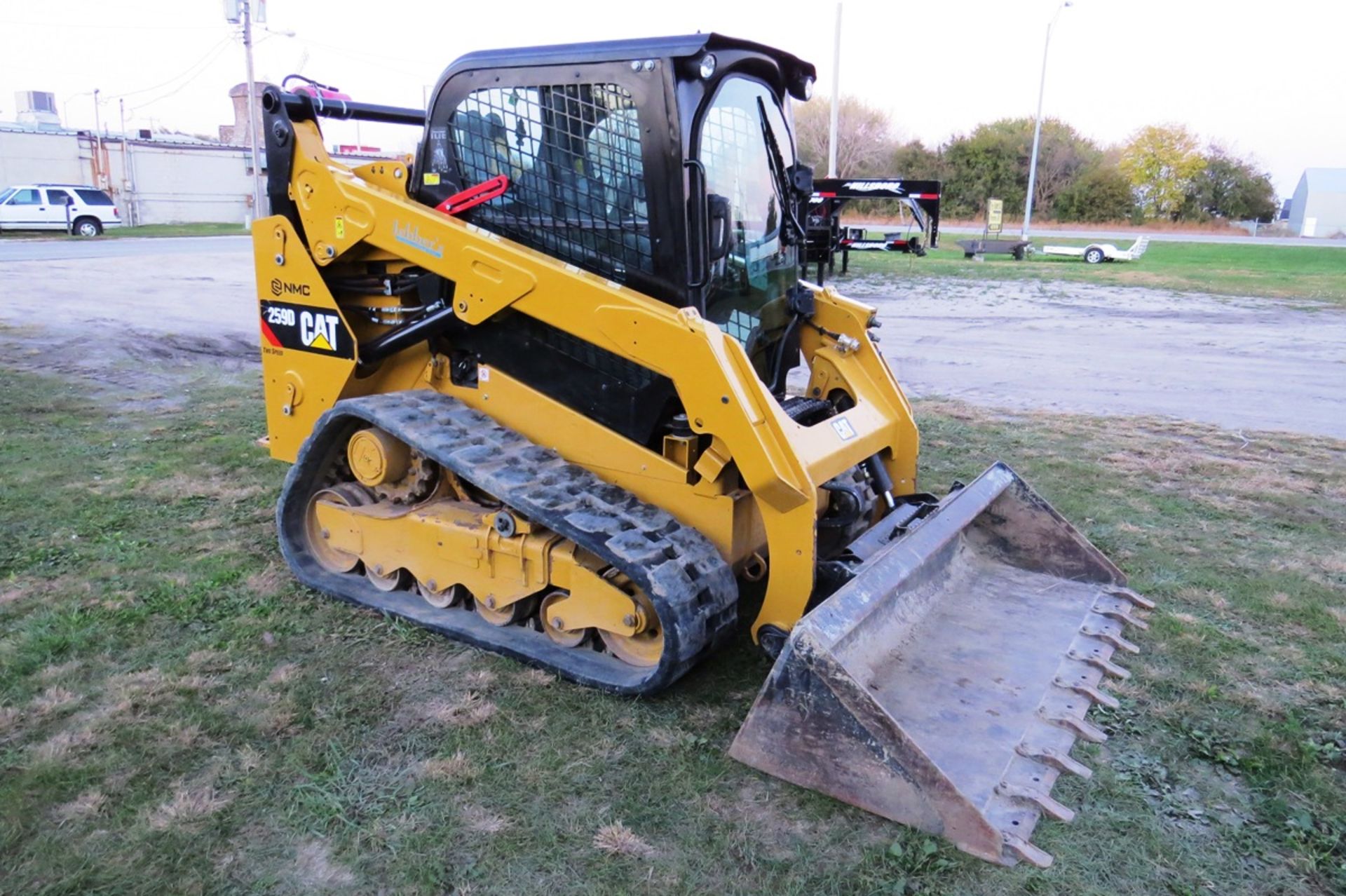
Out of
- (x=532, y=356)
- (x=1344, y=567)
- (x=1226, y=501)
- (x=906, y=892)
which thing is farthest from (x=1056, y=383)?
(x=906, y=892)

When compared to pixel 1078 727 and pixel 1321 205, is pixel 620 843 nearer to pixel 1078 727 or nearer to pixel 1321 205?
pixel 1078 727

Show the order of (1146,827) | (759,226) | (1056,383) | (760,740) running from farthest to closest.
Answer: (1056,383)
(759,226)
(760,740)
(1146,827)

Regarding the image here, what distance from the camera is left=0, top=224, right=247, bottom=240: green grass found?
27.6 meters

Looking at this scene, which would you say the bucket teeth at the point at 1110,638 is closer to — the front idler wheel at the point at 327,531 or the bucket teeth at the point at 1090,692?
the bucket teeth at the point at 1090,692

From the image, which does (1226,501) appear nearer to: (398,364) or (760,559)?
(760,559)

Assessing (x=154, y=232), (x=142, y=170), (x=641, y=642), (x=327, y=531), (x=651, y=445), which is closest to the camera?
(x=641, y=642)

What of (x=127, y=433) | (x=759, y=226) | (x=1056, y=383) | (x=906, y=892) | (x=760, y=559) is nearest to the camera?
(x=906, y=892)

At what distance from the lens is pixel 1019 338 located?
42.3 feet

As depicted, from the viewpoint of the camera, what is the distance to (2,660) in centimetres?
382

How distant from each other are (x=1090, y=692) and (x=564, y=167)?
2.83 m

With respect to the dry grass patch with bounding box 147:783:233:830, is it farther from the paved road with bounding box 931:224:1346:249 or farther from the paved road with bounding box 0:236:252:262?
the paved road with bounding box 931:224:1346:249

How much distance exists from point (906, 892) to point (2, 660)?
343cm

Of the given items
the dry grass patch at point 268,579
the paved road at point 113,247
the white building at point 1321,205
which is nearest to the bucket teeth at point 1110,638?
the dry grass patch at point 268,579

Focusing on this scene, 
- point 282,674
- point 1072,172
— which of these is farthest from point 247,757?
point 1072,172
